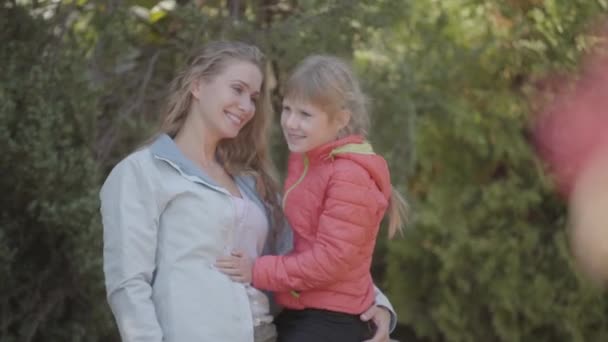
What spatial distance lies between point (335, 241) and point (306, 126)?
352mm

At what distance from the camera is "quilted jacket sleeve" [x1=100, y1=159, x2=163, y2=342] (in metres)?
2.69

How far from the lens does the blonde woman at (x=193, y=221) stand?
2.71 meters

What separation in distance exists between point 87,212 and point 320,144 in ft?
4.32

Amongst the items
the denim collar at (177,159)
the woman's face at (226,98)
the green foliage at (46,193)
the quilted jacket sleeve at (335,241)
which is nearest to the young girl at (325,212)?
the quilted jacket sleeve at (335,241)

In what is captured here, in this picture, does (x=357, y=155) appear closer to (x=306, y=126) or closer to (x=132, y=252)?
(x=306, y=126)

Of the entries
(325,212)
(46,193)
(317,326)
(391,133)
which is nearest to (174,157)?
(325,212)

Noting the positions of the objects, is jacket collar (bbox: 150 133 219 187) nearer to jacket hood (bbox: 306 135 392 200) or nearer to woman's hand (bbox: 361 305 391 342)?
jacket hood (bbox: 306 135 392 200)

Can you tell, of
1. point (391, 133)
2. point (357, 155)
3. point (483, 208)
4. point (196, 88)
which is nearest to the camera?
point (357, 155)

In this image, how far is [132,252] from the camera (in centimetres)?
270

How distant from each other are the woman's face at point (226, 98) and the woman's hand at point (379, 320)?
26.2 inches

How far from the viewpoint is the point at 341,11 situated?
14.4 ft

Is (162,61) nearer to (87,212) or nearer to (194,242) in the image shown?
(87,212)

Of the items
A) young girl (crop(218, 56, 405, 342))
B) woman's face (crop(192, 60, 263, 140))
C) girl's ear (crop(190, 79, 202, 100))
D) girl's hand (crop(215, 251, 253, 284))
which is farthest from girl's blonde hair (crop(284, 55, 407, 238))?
girl's hand (crop(215, 251, 253, 284))

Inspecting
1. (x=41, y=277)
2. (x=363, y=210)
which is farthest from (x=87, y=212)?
(x=363, y=210)
